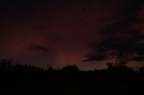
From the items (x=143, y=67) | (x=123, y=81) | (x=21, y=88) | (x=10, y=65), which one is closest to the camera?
(x=21, y=88)

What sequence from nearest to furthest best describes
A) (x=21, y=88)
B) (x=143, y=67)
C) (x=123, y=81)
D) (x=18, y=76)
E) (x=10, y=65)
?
(x=21, y=88) < (x=123, y=81) < (x=18, y=76) < (x=10, y=65) < (x=143, y=67)

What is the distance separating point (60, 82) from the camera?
19859 millimetres

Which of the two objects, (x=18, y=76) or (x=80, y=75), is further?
(x=80, y=75)

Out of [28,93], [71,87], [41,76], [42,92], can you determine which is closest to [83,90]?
[71,87]

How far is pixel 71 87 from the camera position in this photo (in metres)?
17.8

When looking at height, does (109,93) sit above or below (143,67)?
below

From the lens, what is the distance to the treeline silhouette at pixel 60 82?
1617 cm

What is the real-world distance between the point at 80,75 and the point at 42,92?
7602mm

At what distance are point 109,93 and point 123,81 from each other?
2.85m

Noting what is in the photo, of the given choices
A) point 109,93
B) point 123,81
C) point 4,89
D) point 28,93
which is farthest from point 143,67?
point 4,89

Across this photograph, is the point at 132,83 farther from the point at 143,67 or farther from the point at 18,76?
the point at 18,76

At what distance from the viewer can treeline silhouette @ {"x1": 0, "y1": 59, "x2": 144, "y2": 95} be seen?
1617 cm

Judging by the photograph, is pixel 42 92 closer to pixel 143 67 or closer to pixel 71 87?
pixel 71 87

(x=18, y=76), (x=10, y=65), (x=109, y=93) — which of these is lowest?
(x=109, y=93)
